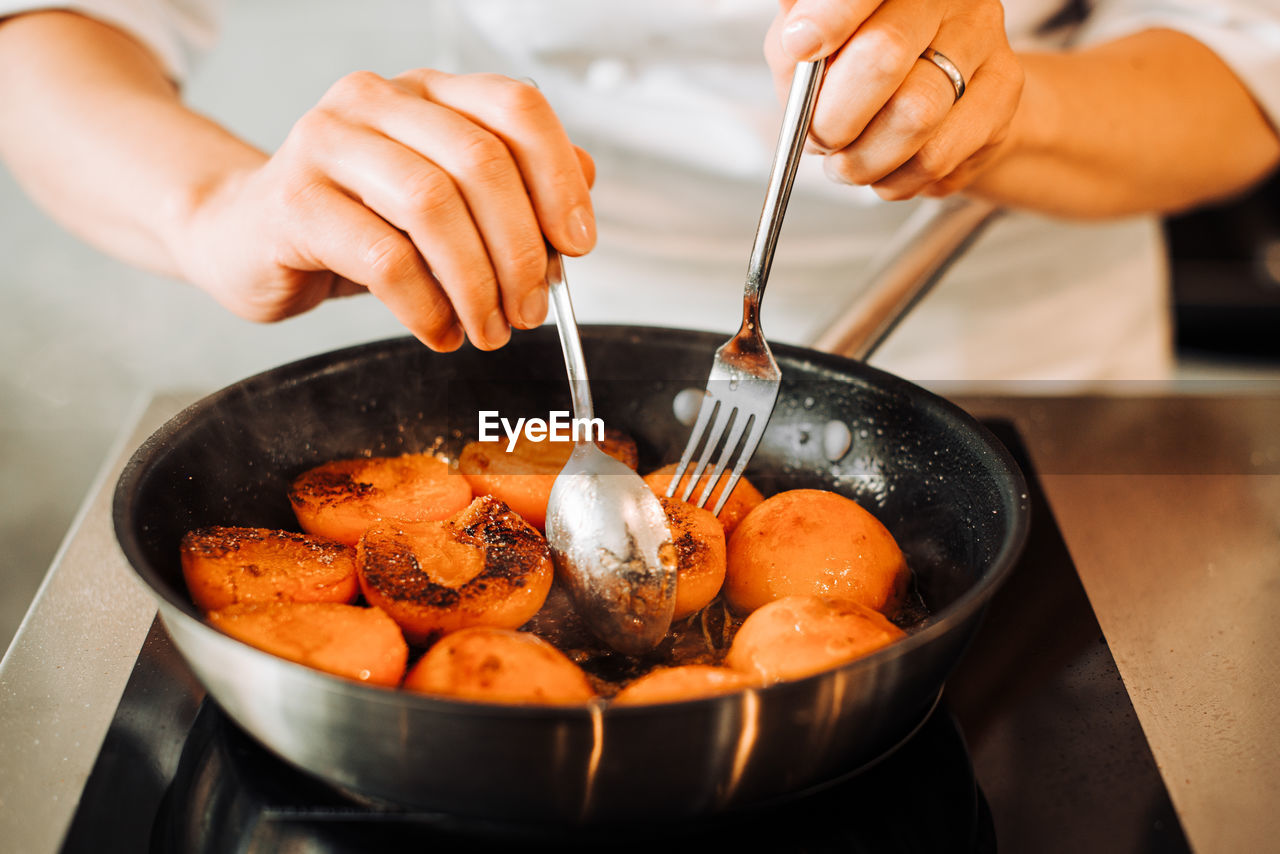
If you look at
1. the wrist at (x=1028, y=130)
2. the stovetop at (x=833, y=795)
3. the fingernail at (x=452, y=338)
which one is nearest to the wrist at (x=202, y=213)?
the fingernail at (x=452, y=338)

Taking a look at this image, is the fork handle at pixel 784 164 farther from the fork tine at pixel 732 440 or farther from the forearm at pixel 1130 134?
the forearm at pixel 1130 134

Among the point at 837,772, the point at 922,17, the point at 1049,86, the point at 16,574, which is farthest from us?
the point at 16,574

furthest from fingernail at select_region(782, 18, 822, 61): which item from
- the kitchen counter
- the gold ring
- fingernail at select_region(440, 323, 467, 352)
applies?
the kitchen counter

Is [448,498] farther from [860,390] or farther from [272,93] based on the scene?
[272,93]

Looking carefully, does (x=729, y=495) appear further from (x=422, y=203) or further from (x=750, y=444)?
(x=422, y=203)

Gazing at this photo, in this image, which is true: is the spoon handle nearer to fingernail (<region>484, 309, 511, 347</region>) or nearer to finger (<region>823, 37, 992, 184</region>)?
fingernail (<region>484, 309, 511, 347</region>)

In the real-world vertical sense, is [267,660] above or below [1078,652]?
above

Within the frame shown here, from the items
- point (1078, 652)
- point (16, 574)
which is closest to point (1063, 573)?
point (1078, 652)
